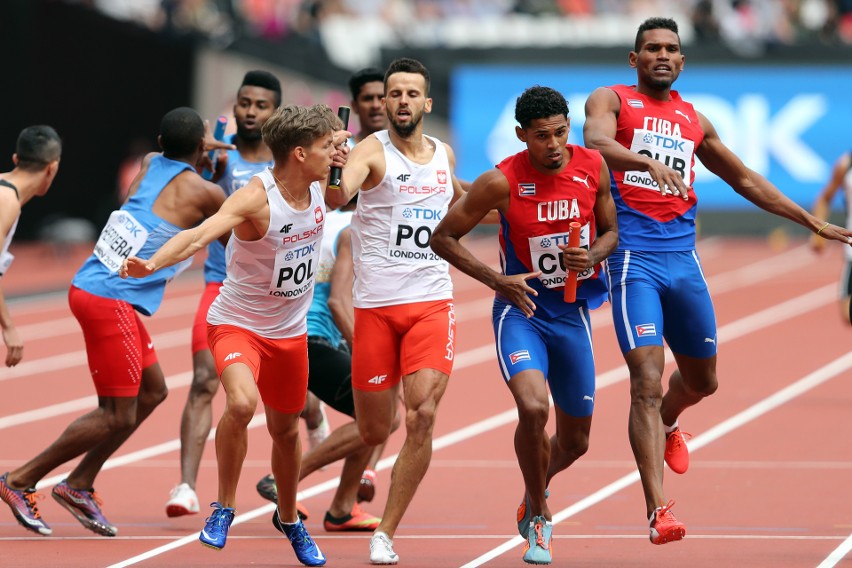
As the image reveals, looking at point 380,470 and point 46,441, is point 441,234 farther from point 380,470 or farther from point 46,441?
point 46,441

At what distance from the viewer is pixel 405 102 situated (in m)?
8.29

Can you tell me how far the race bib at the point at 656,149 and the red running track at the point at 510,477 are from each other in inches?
77.2

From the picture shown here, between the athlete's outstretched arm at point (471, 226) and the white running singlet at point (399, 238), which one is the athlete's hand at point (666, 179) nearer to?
the athlete's outstretched arm at point (471, 226)

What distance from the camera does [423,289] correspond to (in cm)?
823

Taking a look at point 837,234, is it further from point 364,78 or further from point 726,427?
point 726,427

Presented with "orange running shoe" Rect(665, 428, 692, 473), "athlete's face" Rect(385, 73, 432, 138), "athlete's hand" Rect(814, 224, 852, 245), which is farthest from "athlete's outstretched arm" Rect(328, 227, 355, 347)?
"athlete's hand" Rect(814, 224, 852, 245)

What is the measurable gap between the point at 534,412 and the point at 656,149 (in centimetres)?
172

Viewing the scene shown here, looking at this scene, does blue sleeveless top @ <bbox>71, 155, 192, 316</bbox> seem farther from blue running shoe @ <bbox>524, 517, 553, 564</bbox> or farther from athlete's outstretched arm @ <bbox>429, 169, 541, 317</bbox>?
blue running shoe @ <bbox>524, 517, 553, 564</bbox>

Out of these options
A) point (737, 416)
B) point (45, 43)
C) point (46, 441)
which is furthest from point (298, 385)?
point (45, 43)

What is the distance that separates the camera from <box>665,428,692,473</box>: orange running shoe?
884 centimetres

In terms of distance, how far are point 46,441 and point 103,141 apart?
18.7 metres

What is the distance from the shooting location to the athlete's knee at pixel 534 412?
756 cm

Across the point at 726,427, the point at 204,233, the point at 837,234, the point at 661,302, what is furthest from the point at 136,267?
the point at 726,427

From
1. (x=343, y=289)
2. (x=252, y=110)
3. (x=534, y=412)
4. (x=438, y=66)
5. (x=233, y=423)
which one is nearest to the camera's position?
(x=233, y=423)
